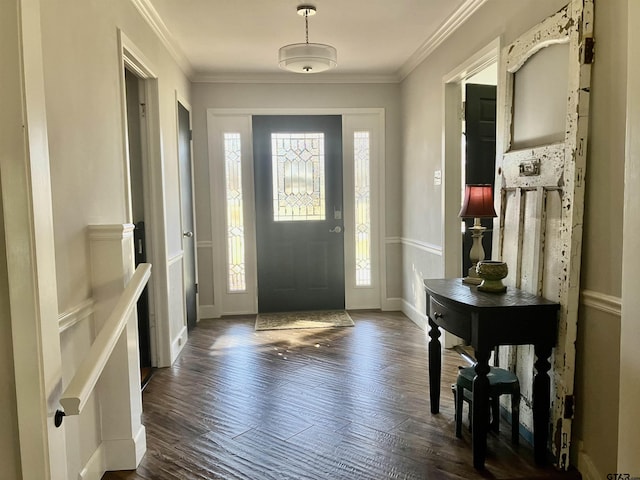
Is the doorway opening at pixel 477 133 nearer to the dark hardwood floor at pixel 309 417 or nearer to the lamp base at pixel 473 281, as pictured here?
the lamp base at pixel 473 281

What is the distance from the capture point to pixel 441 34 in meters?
3.62

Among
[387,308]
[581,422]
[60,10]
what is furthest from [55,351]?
[387,308]

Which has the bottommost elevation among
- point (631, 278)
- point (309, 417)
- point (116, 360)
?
point (309, 417)

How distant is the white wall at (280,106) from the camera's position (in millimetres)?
4770

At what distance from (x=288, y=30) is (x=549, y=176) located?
7.58 ft

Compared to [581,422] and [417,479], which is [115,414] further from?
[581,422]

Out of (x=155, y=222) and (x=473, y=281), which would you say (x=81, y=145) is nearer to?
(x=155, y=222)

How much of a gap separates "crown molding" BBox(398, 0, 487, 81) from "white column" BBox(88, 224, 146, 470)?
2554mm

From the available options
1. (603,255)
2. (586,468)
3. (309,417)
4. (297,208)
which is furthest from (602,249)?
(297,208)

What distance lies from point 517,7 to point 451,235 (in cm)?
169

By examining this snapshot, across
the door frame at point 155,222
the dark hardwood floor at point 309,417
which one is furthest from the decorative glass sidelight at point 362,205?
the door frame at point 155,222

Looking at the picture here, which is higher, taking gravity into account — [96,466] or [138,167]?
[138,167]

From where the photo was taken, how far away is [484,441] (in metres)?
2.07

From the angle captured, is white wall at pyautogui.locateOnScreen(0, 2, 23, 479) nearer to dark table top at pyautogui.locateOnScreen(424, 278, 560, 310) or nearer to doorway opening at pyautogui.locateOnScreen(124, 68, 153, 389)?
dark table top at pyautogui.locateOnScreen(424, 278, 560, 310)
